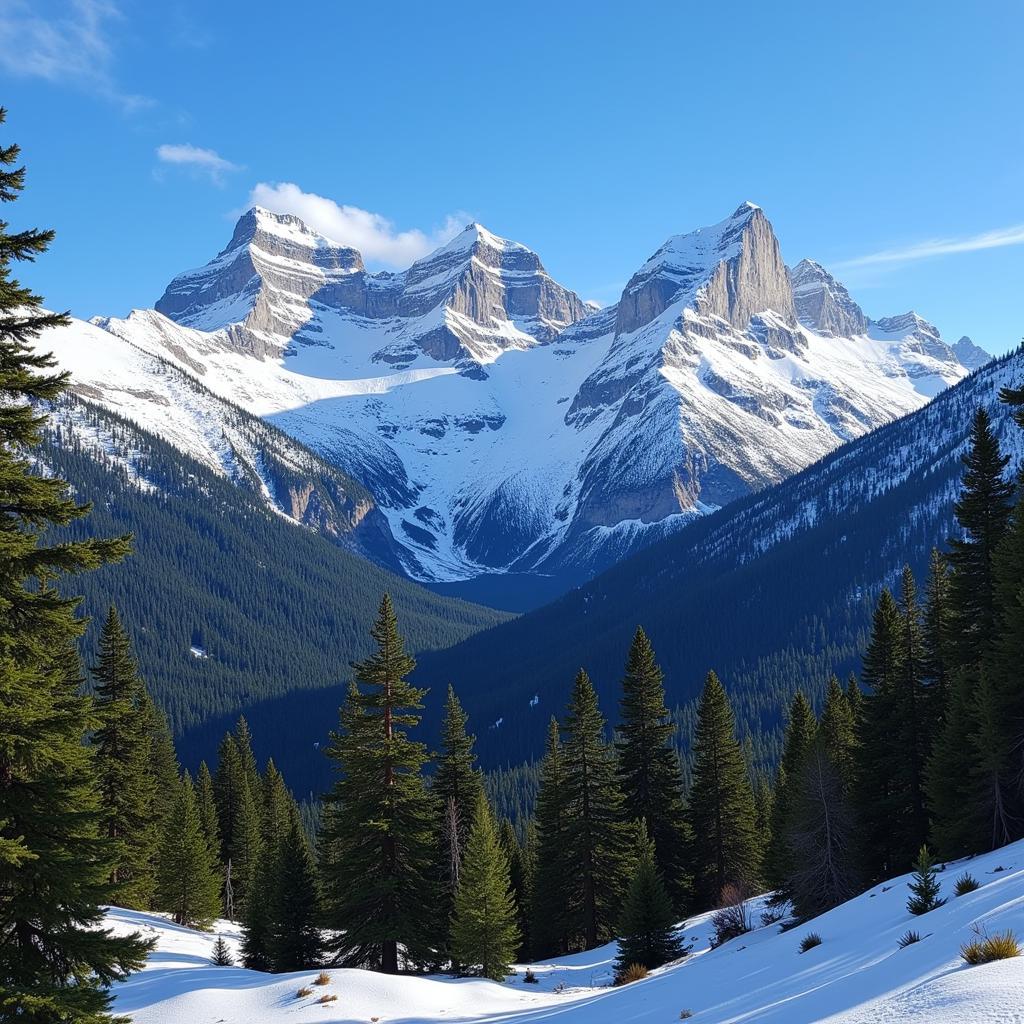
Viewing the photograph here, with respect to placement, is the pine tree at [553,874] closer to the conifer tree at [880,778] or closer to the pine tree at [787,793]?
the pine tree at [787,793]

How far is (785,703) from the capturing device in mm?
161125

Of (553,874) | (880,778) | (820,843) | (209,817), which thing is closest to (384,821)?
(553,874)

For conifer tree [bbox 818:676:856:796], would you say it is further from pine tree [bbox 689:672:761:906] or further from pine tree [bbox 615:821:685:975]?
pine tree [bbox 615:821:685:975]

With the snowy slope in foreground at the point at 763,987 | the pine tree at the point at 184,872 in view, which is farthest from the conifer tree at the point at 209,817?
the snowy slope in foreground at the point at 763,987

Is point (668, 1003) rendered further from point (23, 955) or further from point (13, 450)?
point (13, 450)

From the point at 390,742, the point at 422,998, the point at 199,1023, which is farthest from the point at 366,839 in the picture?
the point at 199,1023

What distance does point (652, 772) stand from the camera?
48656mm

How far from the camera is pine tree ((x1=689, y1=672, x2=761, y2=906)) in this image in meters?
49.7

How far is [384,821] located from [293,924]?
12663 mm

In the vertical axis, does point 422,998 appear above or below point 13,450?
below

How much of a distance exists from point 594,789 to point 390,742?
49.8 feet

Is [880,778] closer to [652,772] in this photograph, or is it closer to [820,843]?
[820,843]

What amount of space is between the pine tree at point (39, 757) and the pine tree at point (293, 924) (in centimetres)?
3034

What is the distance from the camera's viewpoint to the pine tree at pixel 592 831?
4566 centimetres
